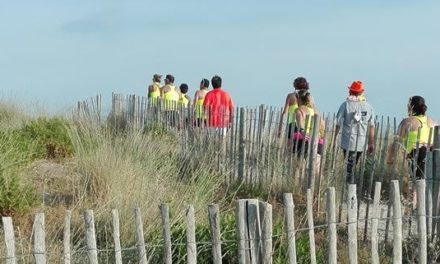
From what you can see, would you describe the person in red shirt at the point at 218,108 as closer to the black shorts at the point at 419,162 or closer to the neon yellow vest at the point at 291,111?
the neon yellow vest at the point at 291,111

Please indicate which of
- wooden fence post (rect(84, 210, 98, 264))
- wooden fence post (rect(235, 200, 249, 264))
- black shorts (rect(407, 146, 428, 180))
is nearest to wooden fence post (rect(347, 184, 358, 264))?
wooden fence post (rect(235, 200, 249, 264))

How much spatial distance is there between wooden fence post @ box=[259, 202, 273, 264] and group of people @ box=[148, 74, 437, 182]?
8.46ft

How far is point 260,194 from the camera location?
336 inches

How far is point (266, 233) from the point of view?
454cm

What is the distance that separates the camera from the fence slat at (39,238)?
4262 mm

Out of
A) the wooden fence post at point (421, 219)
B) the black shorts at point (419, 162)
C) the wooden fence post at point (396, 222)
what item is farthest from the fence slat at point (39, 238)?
the black shorts at point (419, 162)

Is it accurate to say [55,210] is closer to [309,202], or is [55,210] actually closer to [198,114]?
[309,202]

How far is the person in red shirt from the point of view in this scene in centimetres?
1007

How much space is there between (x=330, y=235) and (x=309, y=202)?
0.79 feet

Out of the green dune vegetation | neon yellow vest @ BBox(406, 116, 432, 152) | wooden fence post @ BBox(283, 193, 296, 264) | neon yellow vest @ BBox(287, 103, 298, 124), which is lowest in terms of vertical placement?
the green dune vegetation

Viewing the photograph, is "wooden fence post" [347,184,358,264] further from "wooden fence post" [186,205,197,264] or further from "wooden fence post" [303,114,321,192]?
"wooden fence post" [303,114,321,192]

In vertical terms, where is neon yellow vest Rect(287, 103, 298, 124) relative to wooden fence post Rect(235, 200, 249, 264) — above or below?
above

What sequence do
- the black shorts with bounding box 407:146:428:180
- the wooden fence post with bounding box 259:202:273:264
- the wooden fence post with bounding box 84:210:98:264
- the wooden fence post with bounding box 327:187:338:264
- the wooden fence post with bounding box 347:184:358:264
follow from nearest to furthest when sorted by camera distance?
the wooden fence post with bounding box 84:210:98:264, the wooden fence post with bounding box 259:202:273:264, the wooden fence post with bounding box 327:187:338:264, the wooden fence post with bounding box 347:184:358:264, the black shorts with bounding box 407:146:428:180

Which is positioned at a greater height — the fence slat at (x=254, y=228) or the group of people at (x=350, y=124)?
the group of people at (x=350, y=124)
